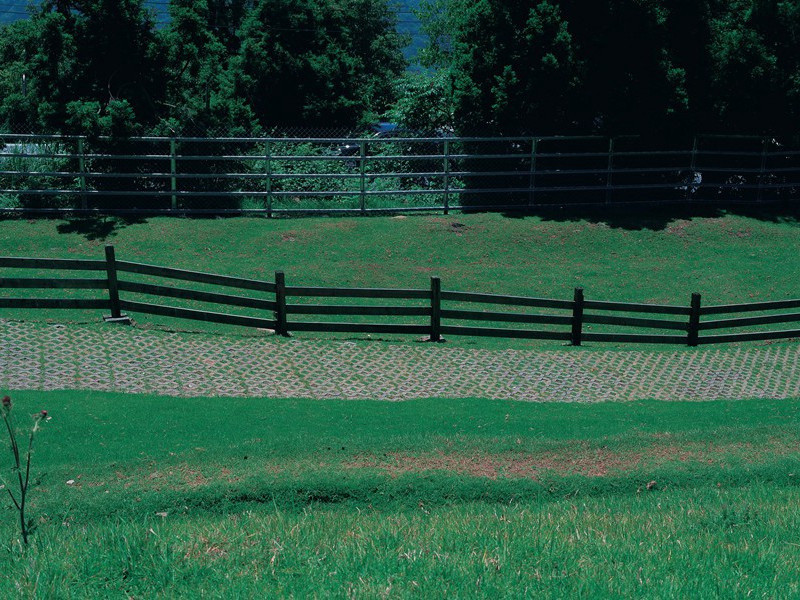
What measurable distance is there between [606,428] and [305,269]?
393 inches

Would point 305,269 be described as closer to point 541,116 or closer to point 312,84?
point 541,116

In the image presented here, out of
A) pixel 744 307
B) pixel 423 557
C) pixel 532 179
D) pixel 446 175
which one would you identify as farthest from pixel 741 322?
pixel 423 557

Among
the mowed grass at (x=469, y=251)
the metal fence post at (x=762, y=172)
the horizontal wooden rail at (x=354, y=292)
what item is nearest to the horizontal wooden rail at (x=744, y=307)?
the mowed grass at (x=469, y=251)

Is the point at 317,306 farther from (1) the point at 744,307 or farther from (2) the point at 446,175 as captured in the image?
(2) the point at 446,175

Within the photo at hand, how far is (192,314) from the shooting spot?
49.7 ft

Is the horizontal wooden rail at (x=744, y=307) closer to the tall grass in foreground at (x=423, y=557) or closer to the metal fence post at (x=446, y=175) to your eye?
the tall grass in foreground at (x=423, y=557)

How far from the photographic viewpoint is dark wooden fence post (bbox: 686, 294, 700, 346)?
16.3 meters

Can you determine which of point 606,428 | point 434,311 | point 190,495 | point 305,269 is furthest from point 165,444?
point 305,269

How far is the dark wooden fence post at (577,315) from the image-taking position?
15.8 metres

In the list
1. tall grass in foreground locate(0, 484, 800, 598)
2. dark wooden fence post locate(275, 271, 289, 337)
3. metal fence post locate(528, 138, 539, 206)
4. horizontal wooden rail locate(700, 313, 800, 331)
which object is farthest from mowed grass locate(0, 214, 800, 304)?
tall grass in foreground locate(0, 484, 800, 598)

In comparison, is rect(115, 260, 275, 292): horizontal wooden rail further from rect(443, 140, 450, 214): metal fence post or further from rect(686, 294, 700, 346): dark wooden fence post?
rect(443, 140, 450, 214): metal fence post

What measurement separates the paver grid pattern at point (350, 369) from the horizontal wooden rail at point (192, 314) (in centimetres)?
33

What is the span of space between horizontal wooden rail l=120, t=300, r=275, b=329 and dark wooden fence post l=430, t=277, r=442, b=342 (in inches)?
105

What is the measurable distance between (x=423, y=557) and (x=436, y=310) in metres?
9.75
